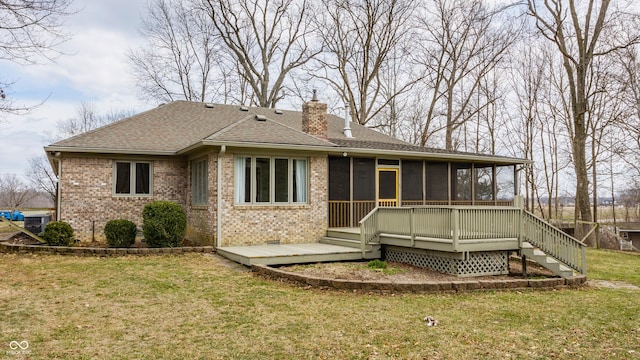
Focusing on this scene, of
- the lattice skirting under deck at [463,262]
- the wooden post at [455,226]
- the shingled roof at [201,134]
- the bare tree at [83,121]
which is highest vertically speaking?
the bare tree at [83,121]

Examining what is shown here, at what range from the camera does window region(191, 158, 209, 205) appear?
42.5ft

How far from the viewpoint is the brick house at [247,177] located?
40.4ft

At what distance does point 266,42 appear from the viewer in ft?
90.8

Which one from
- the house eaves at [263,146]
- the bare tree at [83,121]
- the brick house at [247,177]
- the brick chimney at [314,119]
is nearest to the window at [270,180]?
the brick house at [247,177]

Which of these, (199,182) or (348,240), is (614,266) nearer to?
(348,240)

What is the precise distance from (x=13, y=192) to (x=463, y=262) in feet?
149

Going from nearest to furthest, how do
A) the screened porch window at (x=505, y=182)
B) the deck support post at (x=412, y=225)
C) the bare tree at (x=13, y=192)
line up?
the deck support post at (x=412, y=225), the screened porch window at (x=505, y=182), the bare tree at (x=13, y=192)

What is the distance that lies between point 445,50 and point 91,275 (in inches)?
900

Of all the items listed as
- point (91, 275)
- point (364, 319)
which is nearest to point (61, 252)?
point (91, 275)

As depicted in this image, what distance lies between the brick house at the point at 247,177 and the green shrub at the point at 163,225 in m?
0.85

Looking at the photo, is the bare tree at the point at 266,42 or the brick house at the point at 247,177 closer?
the brick house at the point at 247,177

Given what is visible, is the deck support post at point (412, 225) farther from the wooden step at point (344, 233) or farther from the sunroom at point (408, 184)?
the sunroom at point (408, 184)

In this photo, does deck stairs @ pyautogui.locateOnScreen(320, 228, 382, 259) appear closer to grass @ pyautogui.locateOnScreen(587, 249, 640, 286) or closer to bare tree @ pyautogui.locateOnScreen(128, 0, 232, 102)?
grass @ pyautogui.locateOnScreen(587, 249, 640, 286)

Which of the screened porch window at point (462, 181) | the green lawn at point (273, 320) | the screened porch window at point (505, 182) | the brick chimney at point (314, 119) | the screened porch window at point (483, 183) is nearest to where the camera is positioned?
the green lawn at point (273, 320)
